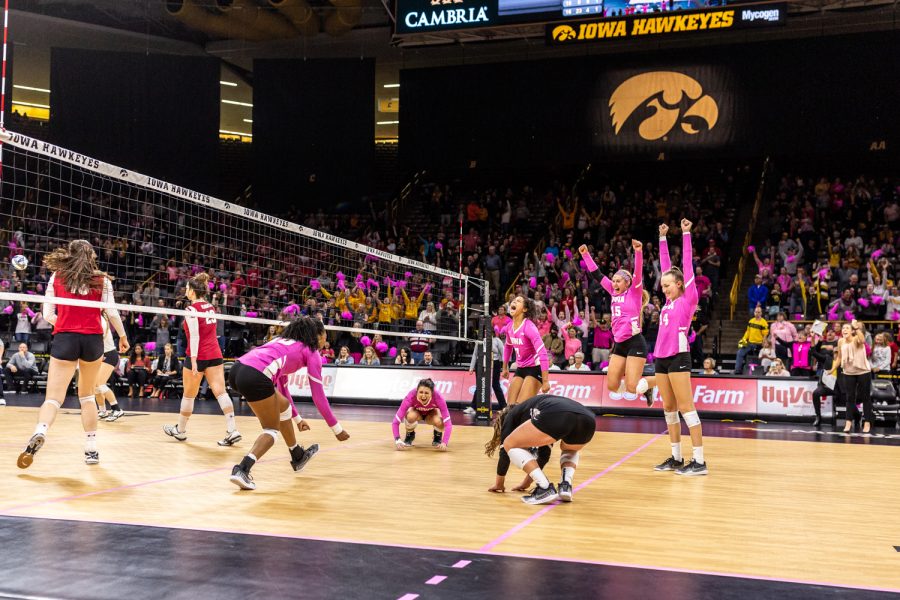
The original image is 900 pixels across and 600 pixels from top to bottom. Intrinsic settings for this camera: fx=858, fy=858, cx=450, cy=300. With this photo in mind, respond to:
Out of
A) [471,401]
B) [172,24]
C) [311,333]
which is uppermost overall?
[172,24]

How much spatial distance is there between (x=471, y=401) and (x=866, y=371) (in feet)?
24.6

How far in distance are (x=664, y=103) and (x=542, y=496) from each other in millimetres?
19605

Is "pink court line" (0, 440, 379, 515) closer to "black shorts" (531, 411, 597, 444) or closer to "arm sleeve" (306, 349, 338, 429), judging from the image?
"arm sleeve" (306, 349, 338, 429)

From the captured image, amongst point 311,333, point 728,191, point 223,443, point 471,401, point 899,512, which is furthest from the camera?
point 728,191

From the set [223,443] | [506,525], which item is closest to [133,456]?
[223,443]

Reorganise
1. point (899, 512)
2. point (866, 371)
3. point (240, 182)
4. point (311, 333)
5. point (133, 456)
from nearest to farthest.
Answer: point (899, 512)
point (311, 333)
point (133, 456)
point (866, 371)
point (240, 182)

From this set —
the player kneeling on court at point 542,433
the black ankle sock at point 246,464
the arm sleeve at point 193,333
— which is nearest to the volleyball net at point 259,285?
the arm sleeve at point 193,333

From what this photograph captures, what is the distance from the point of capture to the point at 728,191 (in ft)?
88.2

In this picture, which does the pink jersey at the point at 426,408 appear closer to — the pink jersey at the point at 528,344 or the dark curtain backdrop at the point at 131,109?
the pink jersey at the point at 528,344

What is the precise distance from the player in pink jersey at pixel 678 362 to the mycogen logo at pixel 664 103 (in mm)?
16211

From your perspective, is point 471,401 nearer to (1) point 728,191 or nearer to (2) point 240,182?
(1) point 728,191

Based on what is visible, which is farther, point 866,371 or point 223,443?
point 866,371

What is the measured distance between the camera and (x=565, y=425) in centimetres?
636

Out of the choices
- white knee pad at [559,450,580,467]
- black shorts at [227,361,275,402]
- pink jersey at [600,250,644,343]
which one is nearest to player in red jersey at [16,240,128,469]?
black shorts at [227,361,275,402]
